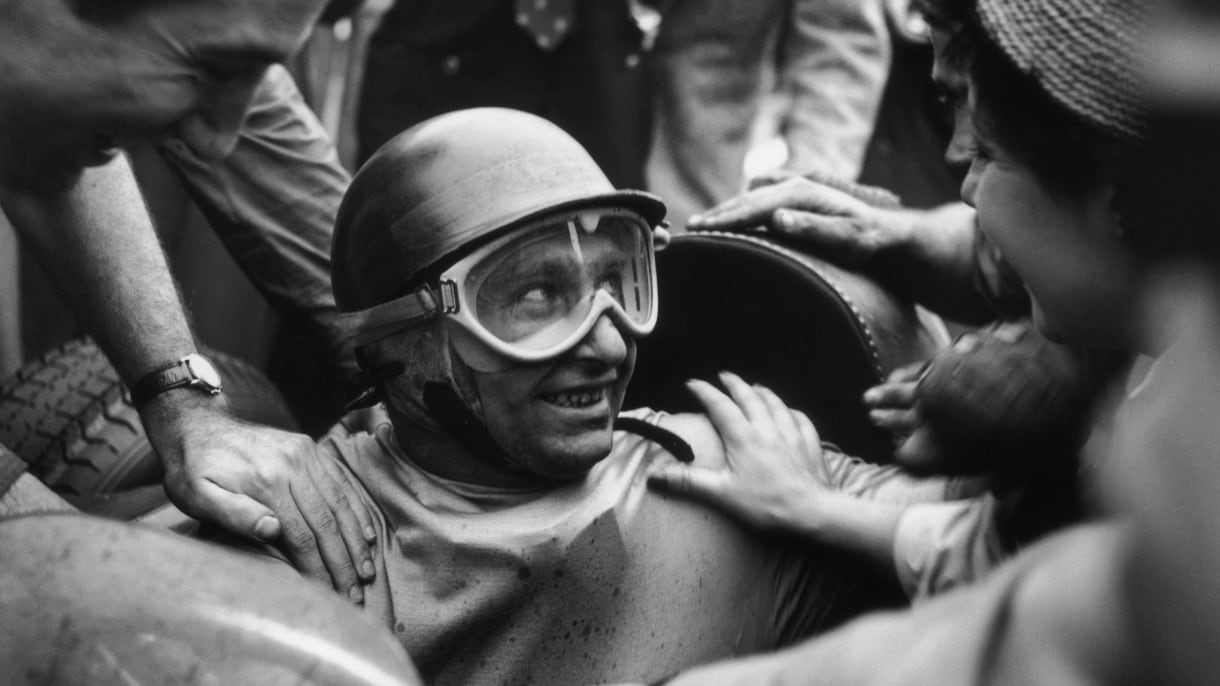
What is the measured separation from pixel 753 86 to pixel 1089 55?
10.2ft

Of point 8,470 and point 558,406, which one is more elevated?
point 558,406

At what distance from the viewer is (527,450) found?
92.0 inches

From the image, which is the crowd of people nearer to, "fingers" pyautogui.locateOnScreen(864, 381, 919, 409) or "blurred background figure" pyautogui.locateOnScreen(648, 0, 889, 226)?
"fingers" pyautogui.locateOnScreen(864, 381, 919, 409)

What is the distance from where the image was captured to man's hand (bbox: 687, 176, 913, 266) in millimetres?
2779

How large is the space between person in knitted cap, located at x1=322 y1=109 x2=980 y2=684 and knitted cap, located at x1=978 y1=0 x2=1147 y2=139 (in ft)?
3.31

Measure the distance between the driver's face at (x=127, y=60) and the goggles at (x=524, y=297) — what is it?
0.54 metres

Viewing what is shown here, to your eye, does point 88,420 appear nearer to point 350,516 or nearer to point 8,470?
point 8,470

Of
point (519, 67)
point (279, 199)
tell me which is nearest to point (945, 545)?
point (279, 199)

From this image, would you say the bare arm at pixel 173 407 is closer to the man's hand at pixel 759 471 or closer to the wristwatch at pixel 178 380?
the wristwatch at pixel 178 380

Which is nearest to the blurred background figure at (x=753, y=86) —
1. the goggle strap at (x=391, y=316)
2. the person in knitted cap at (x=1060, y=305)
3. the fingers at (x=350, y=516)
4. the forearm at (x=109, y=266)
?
the forearm at (x=109, y=266)

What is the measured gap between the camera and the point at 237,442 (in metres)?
2.43

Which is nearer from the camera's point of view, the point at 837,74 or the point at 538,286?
the point at 538,286

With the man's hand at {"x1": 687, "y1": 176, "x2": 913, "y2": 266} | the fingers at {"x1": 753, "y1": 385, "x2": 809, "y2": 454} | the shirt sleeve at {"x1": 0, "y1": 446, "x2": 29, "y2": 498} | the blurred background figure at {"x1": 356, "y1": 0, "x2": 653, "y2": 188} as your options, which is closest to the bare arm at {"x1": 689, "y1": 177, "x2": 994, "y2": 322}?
the man's hand at {"x1": 687, "y1": 176, "x2": 913, "y2": 266}

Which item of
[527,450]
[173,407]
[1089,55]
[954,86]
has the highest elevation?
[1089,55]
